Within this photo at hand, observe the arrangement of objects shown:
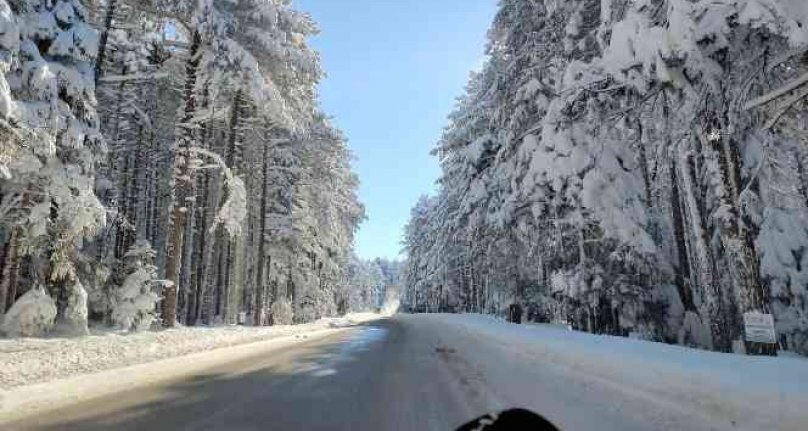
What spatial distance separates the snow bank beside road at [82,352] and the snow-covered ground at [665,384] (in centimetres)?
736

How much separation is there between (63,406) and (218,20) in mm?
14892

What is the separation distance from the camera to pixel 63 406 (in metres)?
7.22

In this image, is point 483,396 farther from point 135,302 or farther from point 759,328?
point 135,302

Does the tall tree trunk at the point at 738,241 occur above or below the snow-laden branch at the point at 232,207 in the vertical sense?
below

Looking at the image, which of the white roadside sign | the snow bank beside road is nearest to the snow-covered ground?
the white roadside sign

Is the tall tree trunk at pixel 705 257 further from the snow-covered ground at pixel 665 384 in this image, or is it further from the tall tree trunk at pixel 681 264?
the tall tree trunk at pixel 681 264

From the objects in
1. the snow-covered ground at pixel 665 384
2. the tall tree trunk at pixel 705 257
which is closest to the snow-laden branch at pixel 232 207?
the snow-covered ground at pixel 665 384

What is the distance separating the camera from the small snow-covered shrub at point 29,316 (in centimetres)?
1351

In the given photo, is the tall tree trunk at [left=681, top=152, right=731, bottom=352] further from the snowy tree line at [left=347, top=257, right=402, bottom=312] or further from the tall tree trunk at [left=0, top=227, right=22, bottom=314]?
the snowy tree line at [left=347, top=257, right=402, bottom=312]

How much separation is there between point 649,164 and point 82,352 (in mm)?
21609

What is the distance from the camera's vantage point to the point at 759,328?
335 inches

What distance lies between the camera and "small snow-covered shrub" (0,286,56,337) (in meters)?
13.5

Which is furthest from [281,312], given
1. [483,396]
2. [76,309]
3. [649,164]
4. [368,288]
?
[368,288]

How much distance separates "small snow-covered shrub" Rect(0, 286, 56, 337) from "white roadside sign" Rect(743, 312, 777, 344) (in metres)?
14.7
